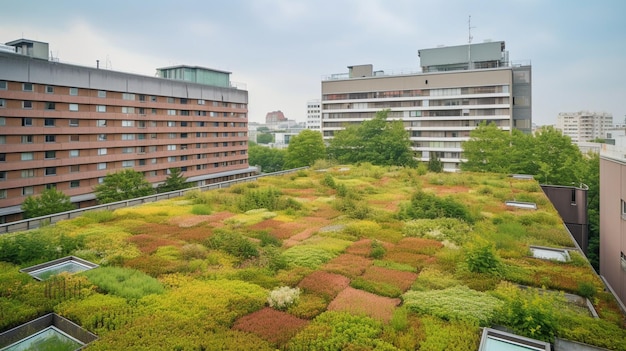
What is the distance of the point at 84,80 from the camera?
172 feet

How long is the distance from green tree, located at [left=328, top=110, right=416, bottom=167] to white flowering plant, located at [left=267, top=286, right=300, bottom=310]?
4647 cm

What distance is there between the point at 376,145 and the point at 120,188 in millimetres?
34166

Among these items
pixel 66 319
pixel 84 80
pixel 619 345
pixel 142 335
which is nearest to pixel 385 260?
pixel 619 345

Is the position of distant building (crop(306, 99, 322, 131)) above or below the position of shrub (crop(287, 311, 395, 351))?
above

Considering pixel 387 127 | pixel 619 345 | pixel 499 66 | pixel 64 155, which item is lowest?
pixel 619 345

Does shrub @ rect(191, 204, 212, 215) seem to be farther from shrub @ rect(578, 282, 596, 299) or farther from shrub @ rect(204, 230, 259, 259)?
shrub @ rect(578, 282, 596, 299)

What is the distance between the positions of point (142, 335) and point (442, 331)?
7339 millimetres

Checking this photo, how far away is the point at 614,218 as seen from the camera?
21688mm

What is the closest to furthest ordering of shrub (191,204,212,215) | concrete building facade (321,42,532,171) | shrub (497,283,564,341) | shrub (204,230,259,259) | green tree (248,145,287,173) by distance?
shrub (497,283,564,341) < shrub (204,230,259,259) < shrub (191,204,212,215) < concrete building facade (321,42,532,171) < green tree (248,145,287,173)

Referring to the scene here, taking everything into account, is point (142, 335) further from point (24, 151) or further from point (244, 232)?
point (24, 151)

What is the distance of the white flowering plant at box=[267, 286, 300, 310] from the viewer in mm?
12078

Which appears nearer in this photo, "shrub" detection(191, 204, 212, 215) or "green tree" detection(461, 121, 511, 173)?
"shrub" detection(191, 204, 212, 215)

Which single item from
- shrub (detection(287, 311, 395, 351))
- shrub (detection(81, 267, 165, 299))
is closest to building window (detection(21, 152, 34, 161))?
shrub (detection(81, 267, 165, 299))

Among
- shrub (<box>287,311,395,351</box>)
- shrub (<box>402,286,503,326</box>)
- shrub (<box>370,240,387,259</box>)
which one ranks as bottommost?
shrub (<box>287,311,395,351</box>)
